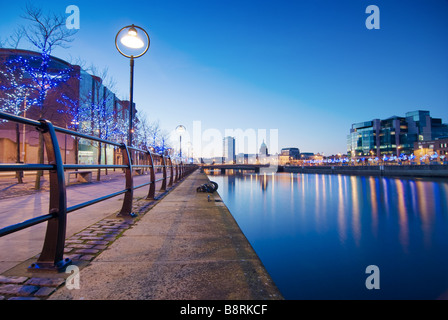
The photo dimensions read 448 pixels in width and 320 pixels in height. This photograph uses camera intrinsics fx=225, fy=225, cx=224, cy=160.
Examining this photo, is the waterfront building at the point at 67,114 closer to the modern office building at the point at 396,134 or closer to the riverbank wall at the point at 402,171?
the riverbank wall at the point at 402,171

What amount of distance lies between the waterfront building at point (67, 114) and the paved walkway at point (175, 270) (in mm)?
11977

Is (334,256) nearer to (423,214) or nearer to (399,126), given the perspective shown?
(423,214)

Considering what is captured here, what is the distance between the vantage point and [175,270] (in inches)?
88.4

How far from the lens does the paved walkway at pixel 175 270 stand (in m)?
1.82

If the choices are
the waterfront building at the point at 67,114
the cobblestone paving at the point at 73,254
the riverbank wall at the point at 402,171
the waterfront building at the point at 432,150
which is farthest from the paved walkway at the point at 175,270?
the waterfront building at the point at 432,150

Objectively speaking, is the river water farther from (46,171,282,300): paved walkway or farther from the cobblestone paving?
the cobblestone paving

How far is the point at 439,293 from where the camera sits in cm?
471

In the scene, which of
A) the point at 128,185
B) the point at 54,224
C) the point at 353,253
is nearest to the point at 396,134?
the point at 353,253

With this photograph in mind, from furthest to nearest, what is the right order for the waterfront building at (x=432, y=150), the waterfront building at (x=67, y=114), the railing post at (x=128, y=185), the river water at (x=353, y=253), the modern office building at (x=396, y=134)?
1. the modern office building at (x=396, y=134)
2. the waterfront building at (x=432, y=150)
3. the waterfront building at (x=67, y=114)
4. the river water at (x=353, y=253)
5. the railing post at (x=128, y=185)

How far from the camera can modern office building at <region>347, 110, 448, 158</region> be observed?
124812 millimetres

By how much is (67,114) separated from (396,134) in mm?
153440

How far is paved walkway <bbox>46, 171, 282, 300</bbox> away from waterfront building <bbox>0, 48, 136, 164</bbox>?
12.0 meters

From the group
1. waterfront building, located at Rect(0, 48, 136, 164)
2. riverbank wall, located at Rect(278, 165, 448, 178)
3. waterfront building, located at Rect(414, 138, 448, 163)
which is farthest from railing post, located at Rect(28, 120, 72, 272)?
waterfront building, located at Rect(414, 138, 448, 163)
